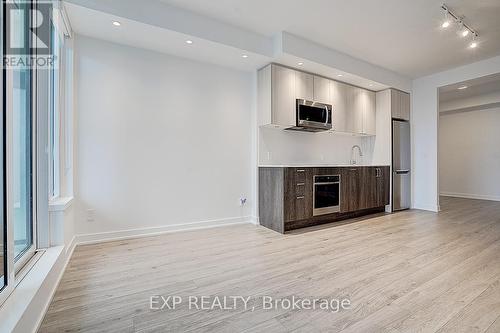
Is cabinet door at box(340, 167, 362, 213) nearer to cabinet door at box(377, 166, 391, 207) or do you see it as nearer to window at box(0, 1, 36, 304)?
cabinet door at box(377, 166, 391, 207)

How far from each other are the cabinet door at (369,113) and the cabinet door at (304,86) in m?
1.52

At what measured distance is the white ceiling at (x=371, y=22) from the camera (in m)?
2.88

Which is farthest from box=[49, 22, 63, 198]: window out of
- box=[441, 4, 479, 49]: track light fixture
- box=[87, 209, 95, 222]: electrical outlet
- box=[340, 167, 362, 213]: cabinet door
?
box=[441, 4, 479, 49]: track light fixture

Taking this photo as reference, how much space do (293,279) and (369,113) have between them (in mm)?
4209

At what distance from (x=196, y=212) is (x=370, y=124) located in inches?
153

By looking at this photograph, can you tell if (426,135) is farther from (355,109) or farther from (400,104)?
(355,109)

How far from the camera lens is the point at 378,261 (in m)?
2.45

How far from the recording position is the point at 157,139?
134 inches

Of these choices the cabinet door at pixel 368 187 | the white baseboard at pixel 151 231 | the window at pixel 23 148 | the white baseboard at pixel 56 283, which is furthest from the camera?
the cabinet door at pixel 368 187

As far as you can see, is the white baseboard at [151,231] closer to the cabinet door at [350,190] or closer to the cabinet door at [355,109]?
the cabinet door at [350,190]

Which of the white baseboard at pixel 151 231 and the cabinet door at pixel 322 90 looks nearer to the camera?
the white baseboard at pixel 151 231

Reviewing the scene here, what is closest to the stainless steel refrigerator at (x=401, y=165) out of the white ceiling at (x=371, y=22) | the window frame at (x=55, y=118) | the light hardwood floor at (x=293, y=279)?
the white ceiling at (x=371, y=22)

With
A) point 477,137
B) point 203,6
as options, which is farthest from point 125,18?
point 477,137

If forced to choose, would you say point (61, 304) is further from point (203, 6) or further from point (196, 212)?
point (203, 6)
